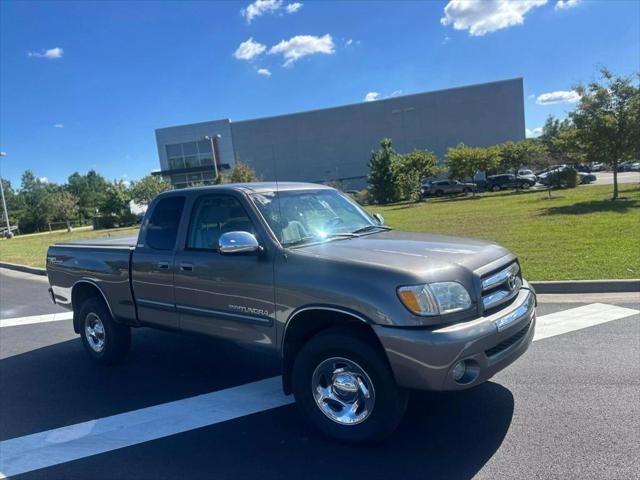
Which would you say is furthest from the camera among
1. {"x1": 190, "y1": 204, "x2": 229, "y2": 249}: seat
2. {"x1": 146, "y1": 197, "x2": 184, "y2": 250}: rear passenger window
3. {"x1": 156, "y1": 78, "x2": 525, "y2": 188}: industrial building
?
{"x1": 156, "y1": 78, "x2": 525, "y2": 188}: industrial building

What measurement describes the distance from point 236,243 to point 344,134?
58107 mm

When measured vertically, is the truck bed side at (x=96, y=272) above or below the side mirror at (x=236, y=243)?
below

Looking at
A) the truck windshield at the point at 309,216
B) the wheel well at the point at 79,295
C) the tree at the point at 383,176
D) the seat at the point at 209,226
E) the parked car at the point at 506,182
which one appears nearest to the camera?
the truck windshield at the point at 309,216

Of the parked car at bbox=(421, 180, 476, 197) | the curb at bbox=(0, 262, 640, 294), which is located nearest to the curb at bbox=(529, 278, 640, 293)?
the curb at bbox=(0, 262, 640, 294)

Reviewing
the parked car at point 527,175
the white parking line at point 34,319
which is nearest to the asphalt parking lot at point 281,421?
the white parking line at point 34,319

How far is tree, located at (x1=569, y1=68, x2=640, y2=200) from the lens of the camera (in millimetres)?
17641

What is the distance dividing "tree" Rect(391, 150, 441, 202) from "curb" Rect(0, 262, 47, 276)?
81.8 ft

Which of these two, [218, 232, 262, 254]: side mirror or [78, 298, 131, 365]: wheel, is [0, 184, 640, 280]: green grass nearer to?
[78, 298, 131, 365]: wheel

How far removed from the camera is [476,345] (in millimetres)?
3029

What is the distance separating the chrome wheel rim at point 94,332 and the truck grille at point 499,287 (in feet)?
13.6

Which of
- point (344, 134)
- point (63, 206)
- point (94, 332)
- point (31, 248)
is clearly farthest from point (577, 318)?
point (344, 134)

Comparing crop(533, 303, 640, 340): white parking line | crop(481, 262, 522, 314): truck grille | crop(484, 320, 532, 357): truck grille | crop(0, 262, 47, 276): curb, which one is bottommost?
crop(533, 303, 640, 340): white parking line

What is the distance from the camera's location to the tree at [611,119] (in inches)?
695

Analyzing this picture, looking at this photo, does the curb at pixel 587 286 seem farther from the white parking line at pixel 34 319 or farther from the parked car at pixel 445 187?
the parked car at pixel 445 187
